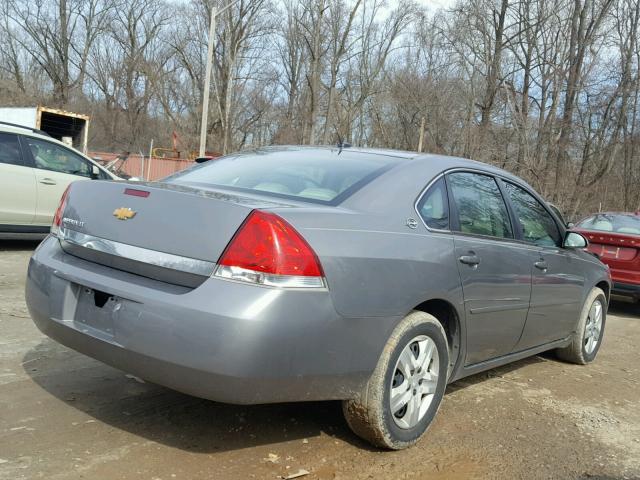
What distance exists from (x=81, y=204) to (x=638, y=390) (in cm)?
439

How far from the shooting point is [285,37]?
4538cm

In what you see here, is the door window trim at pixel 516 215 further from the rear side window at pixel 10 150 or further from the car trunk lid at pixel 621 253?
the rear side window at pixel 10 150

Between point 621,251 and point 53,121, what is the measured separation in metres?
19.4

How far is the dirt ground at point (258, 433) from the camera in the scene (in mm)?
2820

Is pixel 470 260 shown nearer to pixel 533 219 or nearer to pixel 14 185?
pixel 533 219

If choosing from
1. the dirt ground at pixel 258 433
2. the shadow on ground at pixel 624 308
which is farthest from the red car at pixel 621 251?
the dirt ground at pixel 258 433

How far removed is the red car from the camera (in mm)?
8117

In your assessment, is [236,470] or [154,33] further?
[154,33]

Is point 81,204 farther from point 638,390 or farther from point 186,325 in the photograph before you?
point 638,390

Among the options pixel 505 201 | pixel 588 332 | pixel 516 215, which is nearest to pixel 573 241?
pixel 516 215

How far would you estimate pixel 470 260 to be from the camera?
11.4ft

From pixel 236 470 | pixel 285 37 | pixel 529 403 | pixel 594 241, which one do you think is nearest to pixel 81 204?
pixel 236 470

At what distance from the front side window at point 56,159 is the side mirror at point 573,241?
681 centimetres

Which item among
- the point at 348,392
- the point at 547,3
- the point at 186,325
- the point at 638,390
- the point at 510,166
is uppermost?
the point at 547,3
